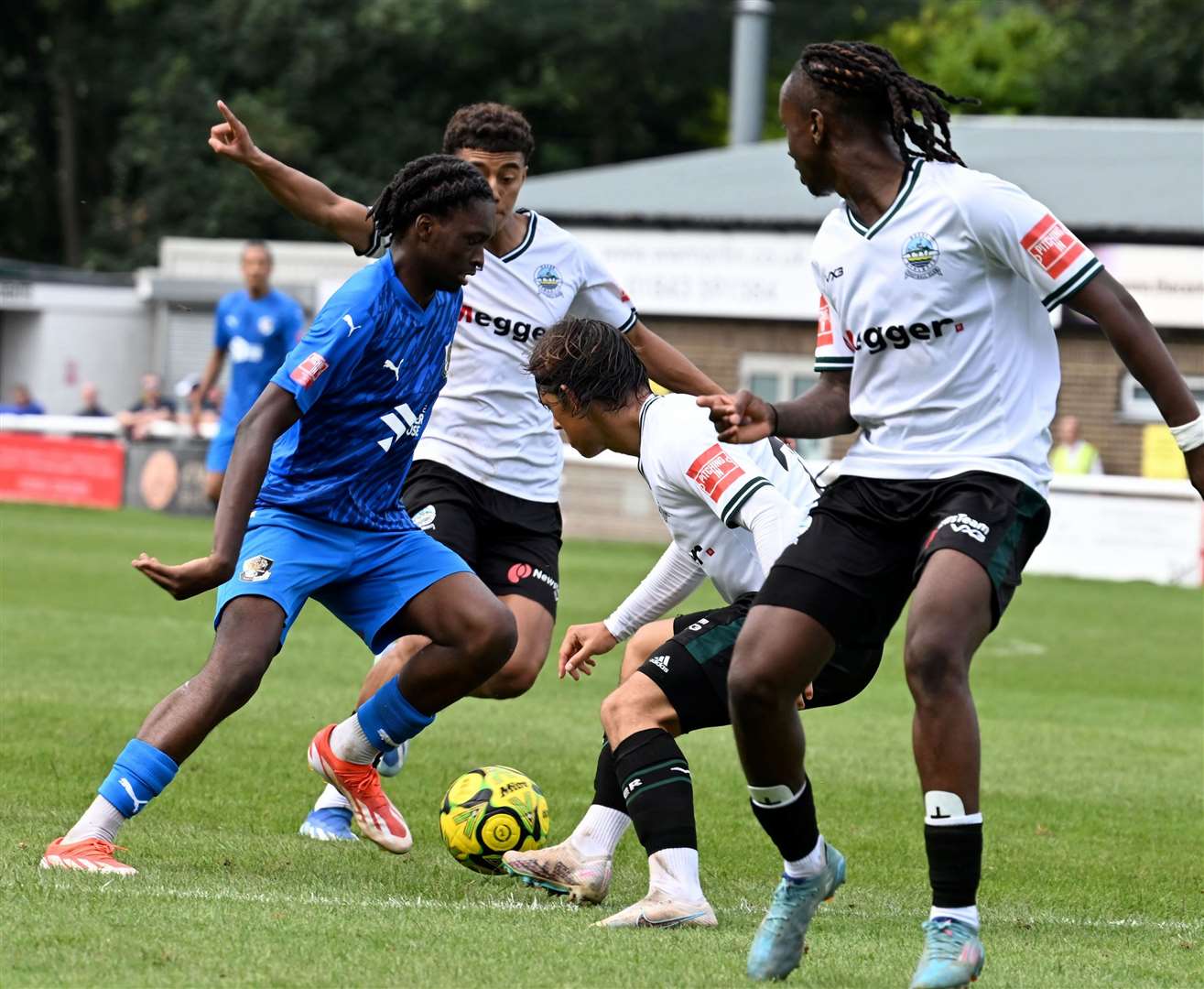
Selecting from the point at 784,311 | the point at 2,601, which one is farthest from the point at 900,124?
the point at 784,311

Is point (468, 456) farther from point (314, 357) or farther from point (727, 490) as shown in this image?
point (727, 490)

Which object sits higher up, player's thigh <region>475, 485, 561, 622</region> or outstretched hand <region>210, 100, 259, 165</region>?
outstretched hand <region>210, 100, 259, 165</region>

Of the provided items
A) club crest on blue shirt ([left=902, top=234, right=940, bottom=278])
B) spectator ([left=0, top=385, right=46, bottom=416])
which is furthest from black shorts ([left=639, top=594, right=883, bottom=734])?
spectator ([left=0, top=385, right=46, bottom=416])

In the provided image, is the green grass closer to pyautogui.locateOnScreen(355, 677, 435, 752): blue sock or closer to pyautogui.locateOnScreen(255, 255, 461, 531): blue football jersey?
pyautogui.locateOnScreen(355, 677, 435, 752): blue sock

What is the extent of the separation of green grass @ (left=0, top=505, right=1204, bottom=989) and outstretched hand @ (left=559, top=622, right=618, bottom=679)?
0.75 metres

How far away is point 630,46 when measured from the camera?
50.0m

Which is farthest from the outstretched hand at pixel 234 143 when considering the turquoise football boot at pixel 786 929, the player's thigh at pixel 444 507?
the turquoise football boot at pixel 786 929

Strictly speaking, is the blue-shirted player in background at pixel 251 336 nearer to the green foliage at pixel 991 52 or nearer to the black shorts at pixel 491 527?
the black shorts at pixel 491 527

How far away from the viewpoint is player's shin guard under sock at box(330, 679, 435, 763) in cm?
666

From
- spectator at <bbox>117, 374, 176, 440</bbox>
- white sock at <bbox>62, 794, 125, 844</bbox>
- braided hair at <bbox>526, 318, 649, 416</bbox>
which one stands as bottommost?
spectator at <bbox>117, 374, 176, 440</bbox>

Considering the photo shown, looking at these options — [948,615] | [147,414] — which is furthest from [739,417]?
[147,414]

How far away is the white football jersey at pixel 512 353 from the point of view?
25.6ft

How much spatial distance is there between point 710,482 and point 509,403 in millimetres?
2262

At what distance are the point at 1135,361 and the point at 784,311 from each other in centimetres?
2426
